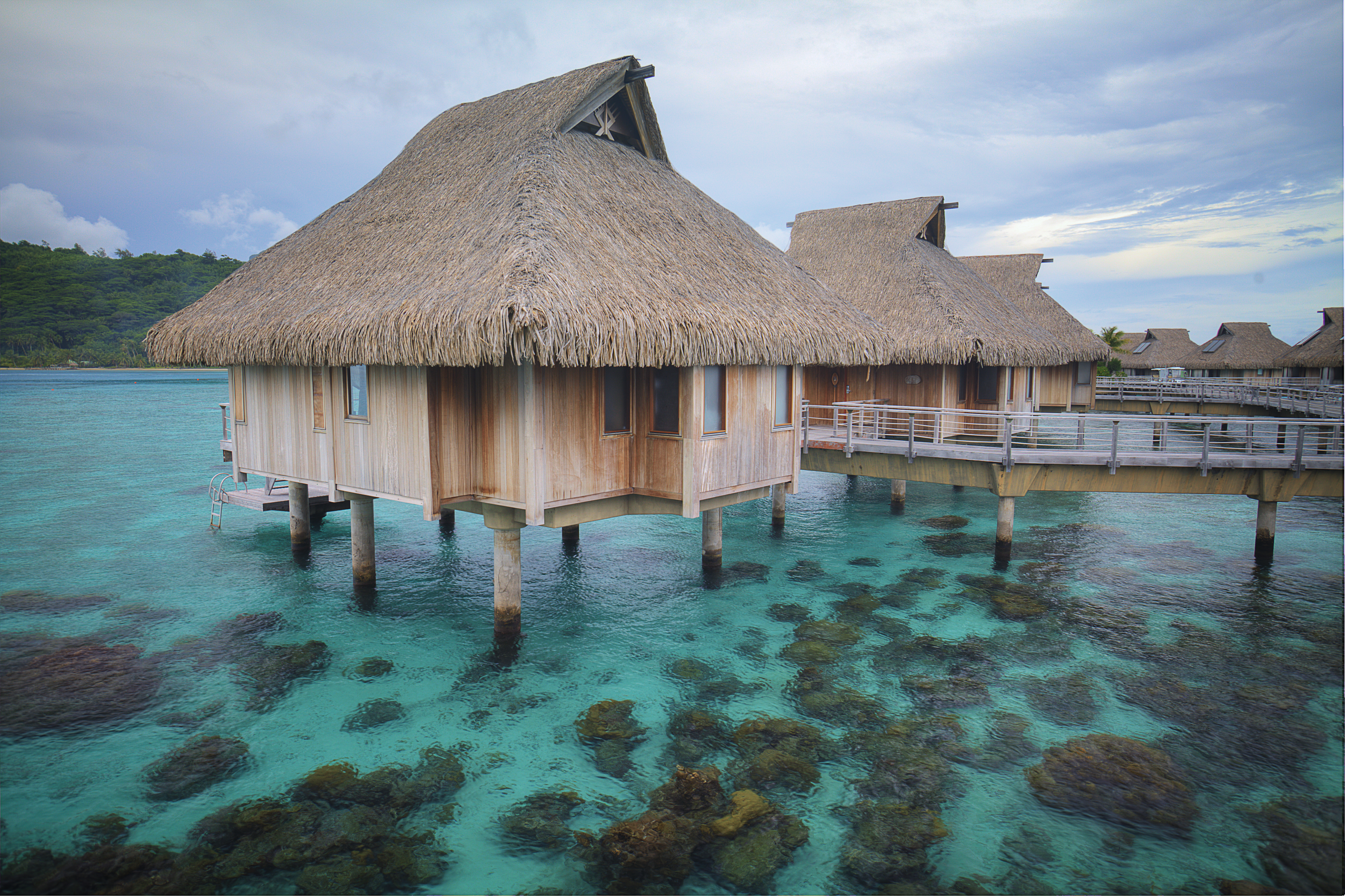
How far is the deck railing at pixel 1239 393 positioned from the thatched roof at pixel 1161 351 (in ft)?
55.9

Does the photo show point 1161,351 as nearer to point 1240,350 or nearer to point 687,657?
point 1240,350

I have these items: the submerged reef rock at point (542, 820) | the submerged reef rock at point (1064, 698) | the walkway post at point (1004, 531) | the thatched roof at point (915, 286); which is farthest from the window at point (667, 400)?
the walkway post at point (1004, 531)

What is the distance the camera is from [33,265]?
8244cm

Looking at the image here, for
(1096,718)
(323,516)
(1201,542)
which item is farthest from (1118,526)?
(323,516)

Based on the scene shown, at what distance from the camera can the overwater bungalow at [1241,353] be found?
43719 millimetres

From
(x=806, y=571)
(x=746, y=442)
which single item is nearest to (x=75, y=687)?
(x=746, y=442)

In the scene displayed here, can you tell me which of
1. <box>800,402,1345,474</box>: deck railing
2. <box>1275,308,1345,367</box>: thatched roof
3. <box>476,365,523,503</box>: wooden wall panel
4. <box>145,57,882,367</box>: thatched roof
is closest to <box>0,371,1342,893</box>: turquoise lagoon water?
<box>800,402,1345,474</box>: deck railing

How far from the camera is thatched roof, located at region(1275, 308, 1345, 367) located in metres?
34.5

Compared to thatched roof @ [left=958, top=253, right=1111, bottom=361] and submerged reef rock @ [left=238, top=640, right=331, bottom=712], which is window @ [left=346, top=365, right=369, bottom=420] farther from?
thatched roof @ [left=958, top=253, right=1111, bottom=361]

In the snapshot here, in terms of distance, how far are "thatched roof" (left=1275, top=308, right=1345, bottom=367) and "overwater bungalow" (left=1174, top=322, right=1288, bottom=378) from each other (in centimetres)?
240

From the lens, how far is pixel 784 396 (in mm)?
12211

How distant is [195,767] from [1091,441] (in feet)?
49.0

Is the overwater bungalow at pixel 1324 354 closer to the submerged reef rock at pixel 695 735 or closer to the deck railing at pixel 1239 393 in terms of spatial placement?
the deck railing at pixel 1239 393

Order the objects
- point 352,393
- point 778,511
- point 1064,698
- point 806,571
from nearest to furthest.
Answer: point 1064,698
point 352,393
point 806,571
point 778,511
